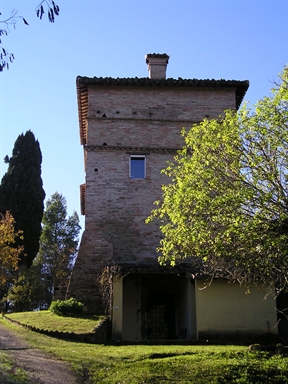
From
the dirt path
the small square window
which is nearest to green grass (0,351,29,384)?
the dirt path

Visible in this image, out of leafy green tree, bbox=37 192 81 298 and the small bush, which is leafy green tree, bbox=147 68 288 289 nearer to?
the small bush

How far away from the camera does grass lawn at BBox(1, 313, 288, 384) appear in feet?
31.8

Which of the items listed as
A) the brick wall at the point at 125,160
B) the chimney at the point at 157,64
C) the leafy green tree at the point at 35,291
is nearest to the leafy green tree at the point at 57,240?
the leafy green tree at the point at 35,291

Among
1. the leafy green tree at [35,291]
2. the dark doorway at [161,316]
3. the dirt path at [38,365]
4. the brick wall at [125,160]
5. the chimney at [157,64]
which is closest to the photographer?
the dirt path at [38,365]

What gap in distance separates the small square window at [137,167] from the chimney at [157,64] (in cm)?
451

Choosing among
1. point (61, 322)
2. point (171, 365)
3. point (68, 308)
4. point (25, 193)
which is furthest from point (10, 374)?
point (25, 193)

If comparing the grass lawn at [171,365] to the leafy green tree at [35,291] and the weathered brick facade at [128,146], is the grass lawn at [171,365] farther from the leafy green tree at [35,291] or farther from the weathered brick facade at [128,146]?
the leafy green tree at [35,291]

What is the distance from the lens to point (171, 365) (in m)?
10.5

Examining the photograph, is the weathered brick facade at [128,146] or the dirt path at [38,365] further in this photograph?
the weathered brick facade at [128,146]

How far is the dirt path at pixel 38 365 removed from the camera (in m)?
9.23

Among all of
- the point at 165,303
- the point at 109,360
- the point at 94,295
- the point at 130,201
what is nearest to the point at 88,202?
the point at 130,201

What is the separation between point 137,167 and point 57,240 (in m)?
17.6

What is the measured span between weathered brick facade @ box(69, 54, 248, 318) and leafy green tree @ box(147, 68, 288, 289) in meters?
8.20

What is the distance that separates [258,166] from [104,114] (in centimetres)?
1252
